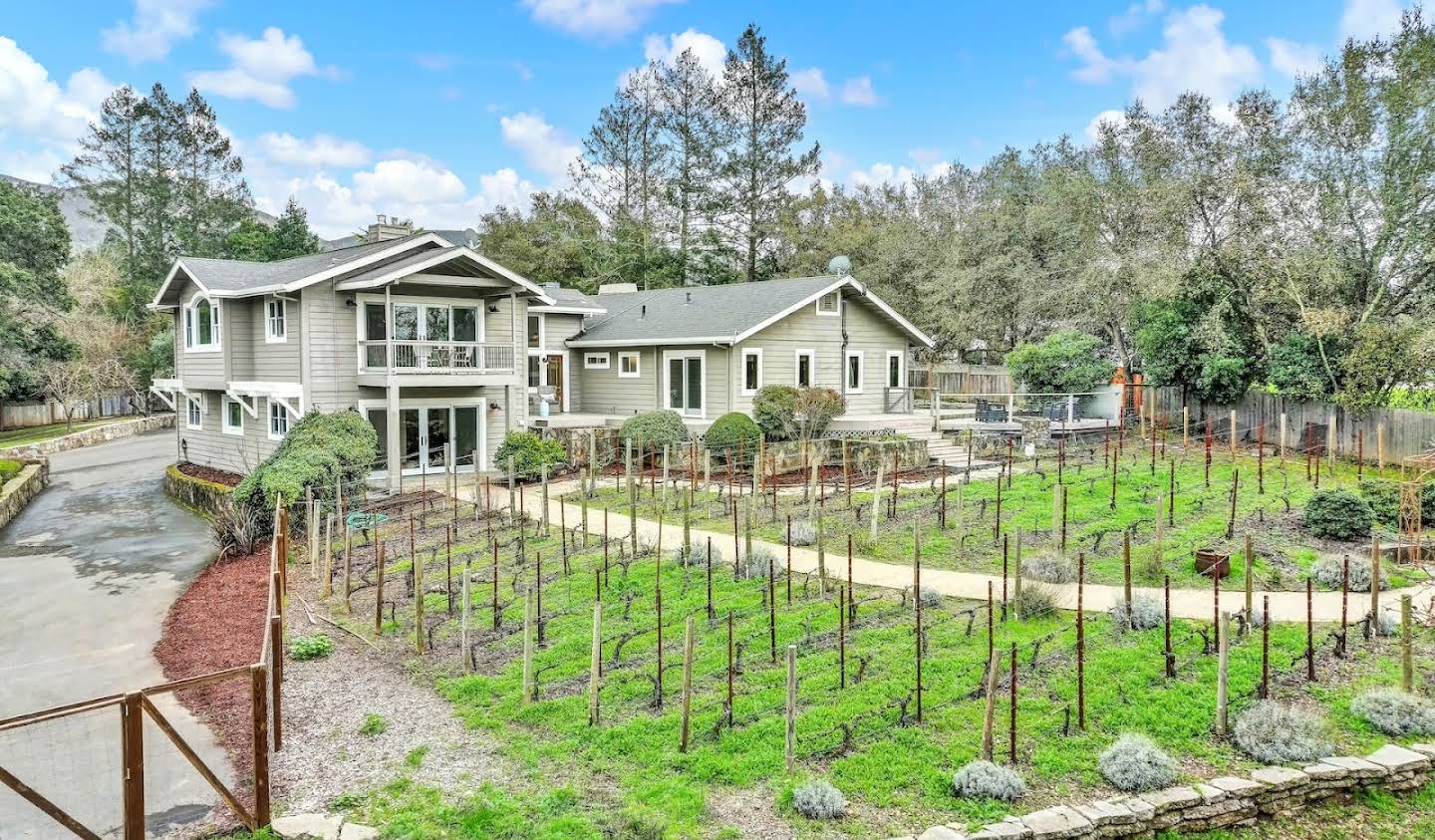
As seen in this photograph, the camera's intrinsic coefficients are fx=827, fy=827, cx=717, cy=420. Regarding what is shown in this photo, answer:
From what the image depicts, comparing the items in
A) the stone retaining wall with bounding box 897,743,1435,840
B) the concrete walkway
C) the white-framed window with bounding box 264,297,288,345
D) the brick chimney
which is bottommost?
the stone retaining wall with bounding box 897,743,1435,840

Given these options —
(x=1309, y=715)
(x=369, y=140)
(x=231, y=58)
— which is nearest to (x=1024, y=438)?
(x=1309, y=715)

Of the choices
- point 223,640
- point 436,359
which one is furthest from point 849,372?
point 223,640

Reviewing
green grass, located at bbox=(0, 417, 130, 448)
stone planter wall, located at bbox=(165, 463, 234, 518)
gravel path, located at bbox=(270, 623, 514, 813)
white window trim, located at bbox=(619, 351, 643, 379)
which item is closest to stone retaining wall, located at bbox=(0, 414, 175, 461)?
green grass, located at bbox=(0, 417, 130, 448)

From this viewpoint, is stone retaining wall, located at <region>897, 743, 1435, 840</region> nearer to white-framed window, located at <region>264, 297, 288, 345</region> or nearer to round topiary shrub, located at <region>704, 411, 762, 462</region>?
round topiary shrub, located at <region>704, 411, 762, 462</region>

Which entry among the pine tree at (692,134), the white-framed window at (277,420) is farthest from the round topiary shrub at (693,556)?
the pine tree at (692,134)

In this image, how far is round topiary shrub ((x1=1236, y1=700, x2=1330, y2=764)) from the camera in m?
7.34

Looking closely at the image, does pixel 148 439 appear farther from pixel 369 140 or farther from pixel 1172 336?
pixel 1172 336

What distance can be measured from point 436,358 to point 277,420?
459 cm

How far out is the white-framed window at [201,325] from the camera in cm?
2297

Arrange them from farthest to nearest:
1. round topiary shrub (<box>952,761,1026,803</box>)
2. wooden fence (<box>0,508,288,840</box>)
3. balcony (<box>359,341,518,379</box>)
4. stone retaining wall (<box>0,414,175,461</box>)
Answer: stone retaining wall (<box>0,414,175,461</box>)
balcony (<box>359,341,518,379</box>)
round topiary shrub (<box>952,761,1026,803</box>)
wooden fence (<box>0,508,288,840</box>)

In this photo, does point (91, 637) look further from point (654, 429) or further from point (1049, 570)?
point (654, 429)

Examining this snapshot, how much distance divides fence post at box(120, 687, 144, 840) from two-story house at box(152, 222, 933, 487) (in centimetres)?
1520

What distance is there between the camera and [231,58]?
34.0m

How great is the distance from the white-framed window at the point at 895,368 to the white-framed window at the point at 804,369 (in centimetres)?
351
